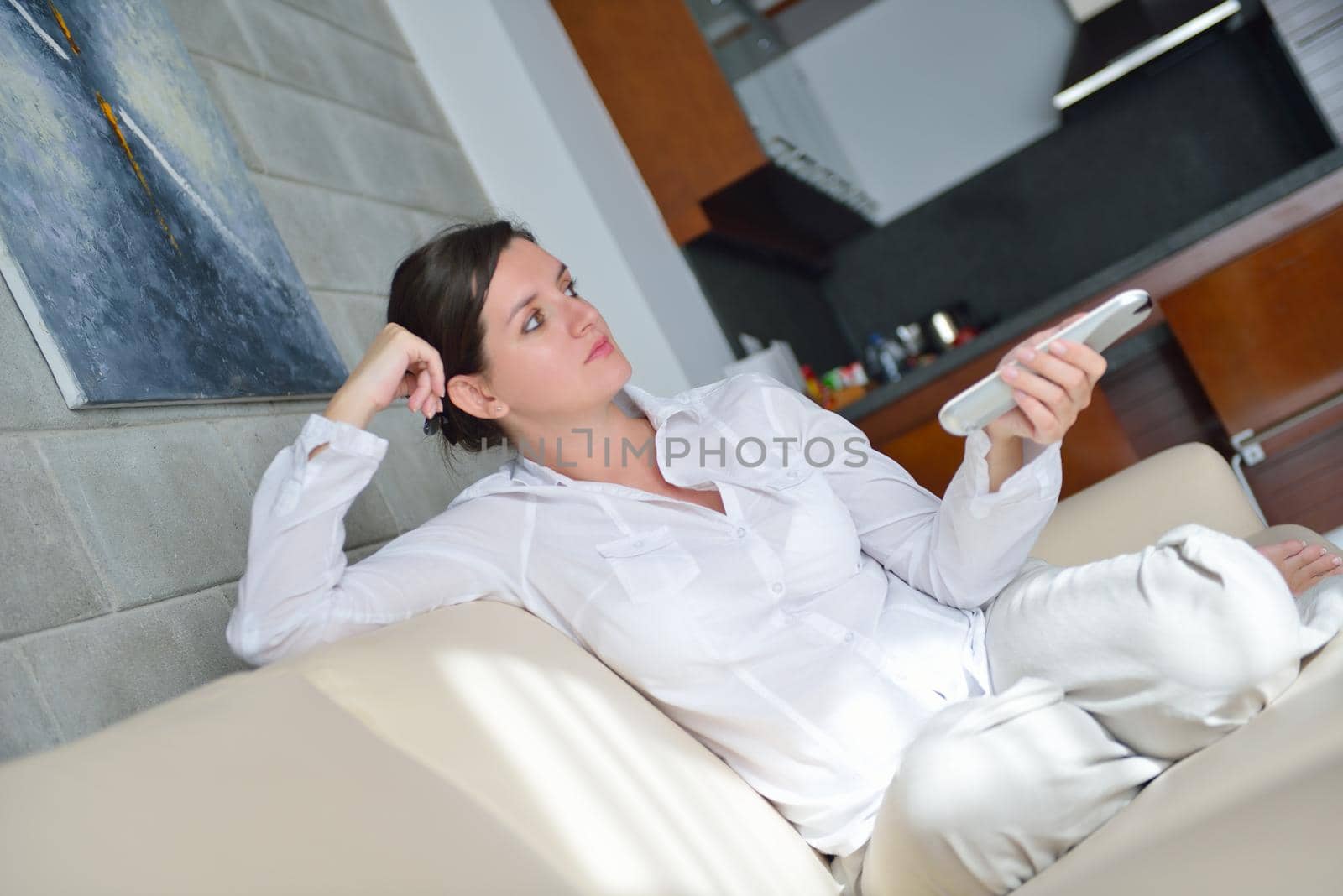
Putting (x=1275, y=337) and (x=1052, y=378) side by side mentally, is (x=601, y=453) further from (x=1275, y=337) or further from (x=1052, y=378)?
(x=1275, y=337)

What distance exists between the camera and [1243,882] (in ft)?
2.62

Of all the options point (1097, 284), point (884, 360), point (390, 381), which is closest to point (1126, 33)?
point (884, 360)

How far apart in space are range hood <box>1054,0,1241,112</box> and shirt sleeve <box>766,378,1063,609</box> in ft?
11.0

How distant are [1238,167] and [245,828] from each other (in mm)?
4806

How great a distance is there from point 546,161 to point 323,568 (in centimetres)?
210

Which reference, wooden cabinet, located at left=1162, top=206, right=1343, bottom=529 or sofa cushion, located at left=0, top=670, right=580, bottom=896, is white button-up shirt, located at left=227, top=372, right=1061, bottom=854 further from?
wooden cabinet, located at left=1162, top=206, right=1343, bottom=529

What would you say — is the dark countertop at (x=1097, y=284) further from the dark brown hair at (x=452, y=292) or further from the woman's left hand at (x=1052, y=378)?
the woman's left hand at (x=1052, y=378)

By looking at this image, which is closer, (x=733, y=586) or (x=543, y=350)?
(x=733, y=586)

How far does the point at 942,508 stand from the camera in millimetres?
1501

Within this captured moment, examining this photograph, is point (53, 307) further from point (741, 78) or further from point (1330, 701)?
point (741, 78)

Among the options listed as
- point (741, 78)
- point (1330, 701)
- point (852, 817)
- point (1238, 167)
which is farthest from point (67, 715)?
point (1238, 167)

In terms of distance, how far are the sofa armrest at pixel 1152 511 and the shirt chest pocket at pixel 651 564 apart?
2.18 ft

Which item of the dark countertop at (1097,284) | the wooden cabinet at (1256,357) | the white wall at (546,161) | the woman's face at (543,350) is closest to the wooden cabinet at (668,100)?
the white wall at (546,161)

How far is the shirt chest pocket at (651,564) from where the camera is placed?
4.72 ft
